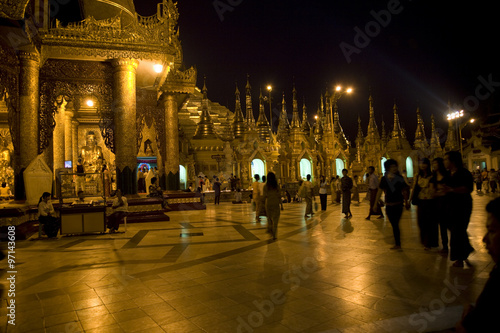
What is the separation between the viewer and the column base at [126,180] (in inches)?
490

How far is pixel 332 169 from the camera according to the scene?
3206 centimetres

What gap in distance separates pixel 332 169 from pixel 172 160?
62.5 ft

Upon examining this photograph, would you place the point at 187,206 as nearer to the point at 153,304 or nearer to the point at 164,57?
the point at 164,57

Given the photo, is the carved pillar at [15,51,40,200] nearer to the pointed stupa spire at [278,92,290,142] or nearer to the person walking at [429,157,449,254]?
the person walking at [429,157,449,254]

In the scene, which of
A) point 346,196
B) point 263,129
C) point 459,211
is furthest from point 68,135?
point 459,211

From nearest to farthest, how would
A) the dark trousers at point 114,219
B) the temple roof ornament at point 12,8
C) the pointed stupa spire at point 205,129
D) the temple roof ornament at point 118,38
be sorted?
the temple roof ornament at point 12,8, the dark trousers at point 114,219, the temple roof ornament at point 118,38, the pointed stupa spire at point 205,129

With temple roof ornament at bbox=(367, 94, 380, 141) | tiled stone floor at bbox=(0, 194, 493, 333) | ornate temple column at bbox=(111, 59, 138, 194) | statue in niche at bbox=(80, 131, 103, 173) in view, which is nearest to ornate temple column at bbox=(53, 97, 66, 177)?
statue in niche at bbox=(80, 131, 103, 173)

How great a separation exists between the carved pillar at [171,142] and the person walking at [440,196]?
1277 centimetres

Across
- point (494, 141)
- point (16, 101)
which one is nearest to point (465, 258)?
point (494, 141)

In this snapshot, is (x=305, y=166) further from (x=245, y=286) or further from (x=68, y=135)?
(x=245, y=286)

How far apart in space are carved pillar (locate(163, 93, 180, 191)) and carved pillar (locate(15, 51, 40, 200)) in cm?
610

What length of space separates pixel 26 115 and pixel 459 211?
12.6 m

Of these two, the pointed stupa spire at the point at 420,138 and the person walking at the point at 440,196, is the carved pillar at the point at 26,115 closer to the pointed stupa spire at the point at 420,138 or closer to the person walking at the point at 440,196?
the person walking at the point at 440,196

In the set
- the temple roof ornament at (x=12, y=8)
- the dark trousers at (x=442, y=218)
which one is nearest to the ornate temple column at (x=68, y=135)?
the temple roof ornament at (x=12, y=8)
